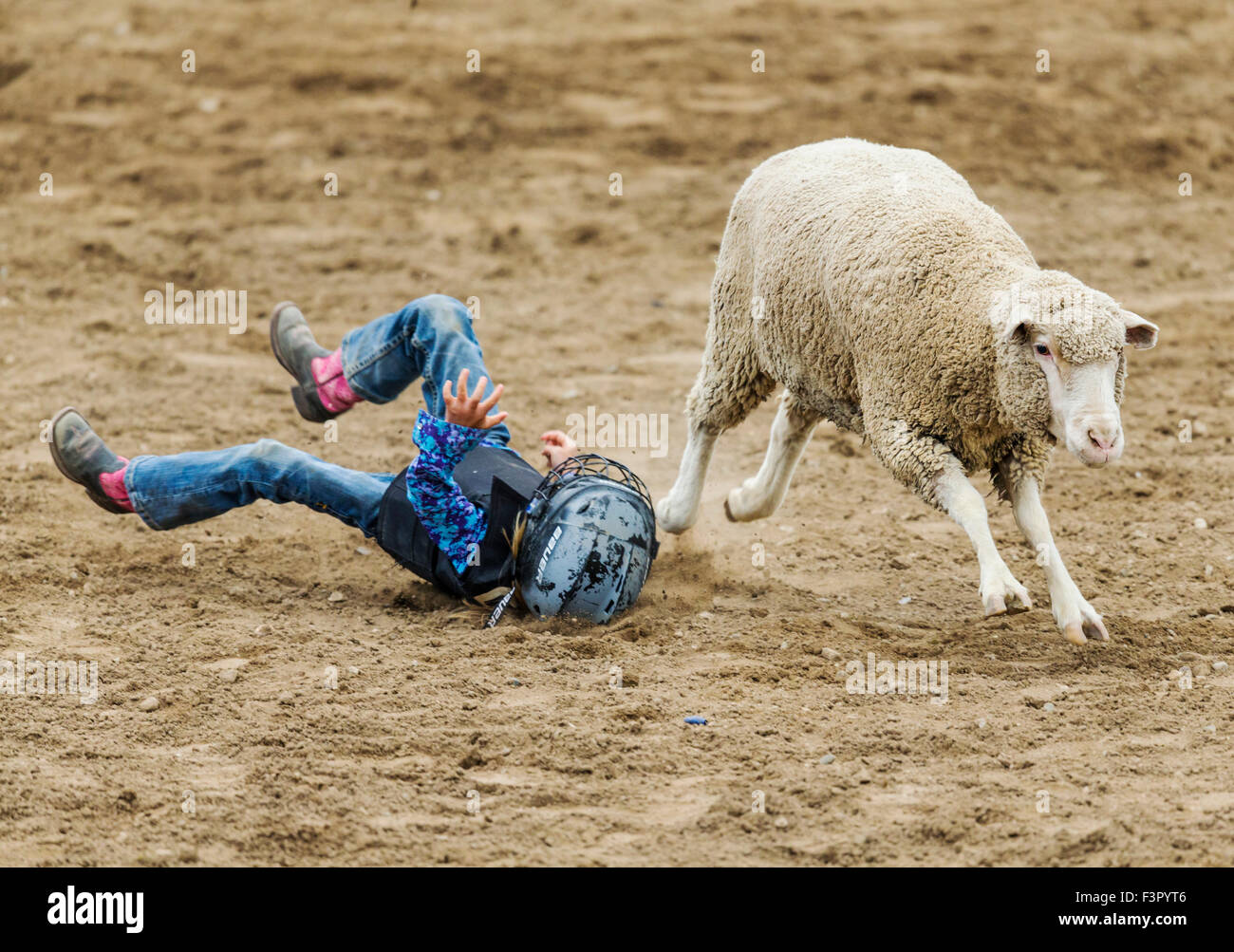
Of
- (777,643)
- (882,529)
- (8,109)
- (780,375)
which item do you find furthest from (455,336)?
(8,109)

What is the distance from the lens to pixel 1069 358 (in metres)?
4.21

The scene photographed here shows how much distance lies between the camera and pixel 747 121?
11.4m

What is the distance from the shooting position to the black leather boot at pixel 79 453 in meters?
5.29

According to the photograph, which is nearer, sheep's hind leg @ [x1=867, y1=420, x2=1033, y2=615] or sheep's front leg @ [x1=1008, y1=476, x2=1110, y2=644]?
sheep's hind leg @ [x1=867, y1=420, x2=1033, y2=615]

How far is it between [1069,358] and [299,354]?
322 cm

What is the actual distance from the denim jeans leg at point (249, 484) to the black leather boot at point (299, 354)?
20.6 inches

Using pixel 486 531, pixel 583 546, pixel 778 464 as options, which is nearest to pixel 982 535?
pixel 583 546

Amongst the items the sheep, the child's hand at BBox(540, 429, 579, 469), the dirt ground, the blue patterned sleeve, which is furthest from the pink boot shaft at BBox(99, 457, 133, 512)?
the sheep

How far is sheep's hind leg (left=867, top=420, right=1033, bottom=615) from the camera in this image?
4539mm

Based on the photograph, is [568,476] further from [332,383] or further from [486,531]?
[332,383]

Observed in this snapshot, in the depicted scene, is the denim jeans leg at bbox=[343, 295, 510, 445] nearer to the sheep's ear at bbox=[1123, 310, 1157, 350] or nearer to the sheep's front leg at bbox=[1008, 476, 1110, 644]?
the sheep's front leg at bbox=[1008, 476, 1110, 644]

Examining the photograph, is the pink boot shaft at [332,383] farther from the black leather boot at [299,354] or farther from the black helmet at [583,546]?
the black helmet at [583,546]

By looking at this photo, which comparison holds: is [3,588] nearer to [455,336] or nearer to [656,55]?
[455,336]

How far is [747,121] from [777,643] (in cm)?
727
